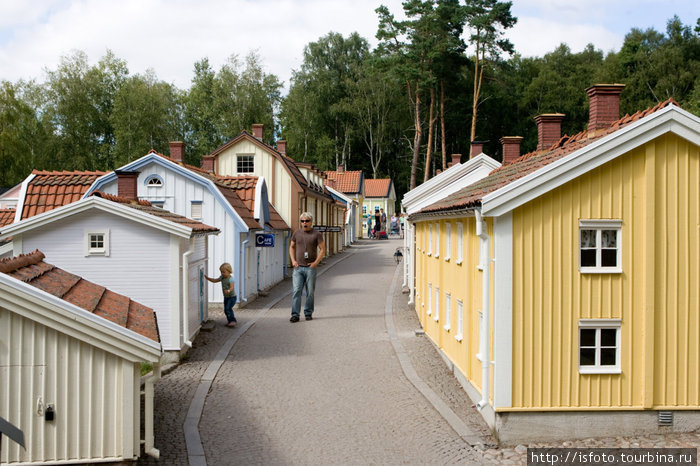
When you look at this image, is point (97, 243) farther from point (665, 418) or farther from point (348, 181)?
point (348, 181)

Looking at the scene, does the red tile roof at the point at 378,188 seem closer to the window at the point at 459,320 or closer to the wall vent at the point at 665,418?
the window at the point at 459,320

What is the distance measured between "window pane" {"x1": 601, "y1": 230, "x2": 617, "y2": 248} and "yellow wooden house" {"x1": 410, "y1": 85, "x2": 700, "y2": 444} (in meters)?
0.02

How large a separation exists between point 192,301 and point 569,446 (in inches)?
345

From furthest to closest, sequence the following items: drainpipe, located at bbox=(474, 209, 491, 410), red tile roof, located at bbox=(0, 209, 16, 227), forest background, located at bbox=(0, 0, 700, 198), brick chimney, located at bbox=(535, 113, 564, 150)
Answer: forest background, located at bbox=(0, 0, 700, 198) → red tile roof, located at bbox=(0, 209, 16, 227) → brick chimney, located at bbox=(535, 113, 564, 150) → drainpipe, located at bbox=(474, 209, 491, 410)

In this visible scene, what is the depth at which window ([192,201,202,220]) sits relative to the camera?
797 inches

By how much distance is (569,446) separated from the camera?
Result: 9133mm

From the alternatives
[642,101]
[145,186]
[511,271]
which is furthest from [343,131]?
[511,271]

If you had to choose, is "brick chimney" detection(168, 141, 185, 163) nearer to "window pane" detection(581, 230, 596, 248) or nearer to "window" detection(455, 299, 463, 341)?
"window" detection(455, 299, 463, 341)

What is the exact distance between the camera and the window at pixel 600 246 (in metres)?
→ 9.50

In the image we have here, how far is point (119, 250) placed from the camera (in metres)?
13.3

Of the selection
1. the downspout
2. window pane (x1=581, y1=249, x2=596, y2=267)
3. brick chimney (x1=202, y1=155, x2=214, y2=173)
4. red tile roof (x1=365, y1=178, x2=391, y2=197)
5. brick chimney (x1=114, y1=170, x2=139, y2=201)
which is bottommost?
the downspout

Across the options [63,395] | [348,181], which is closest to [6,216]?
[63,395]

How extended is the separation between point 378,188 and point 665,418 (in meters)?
58.7

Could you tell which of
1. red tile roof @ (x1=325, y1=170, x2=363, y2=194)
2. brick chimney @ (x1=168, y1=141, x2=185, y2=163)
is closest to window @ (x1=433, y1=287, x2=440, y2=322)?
brick chimney @ (x1=168, y1=141, x2=185, y2=163)
